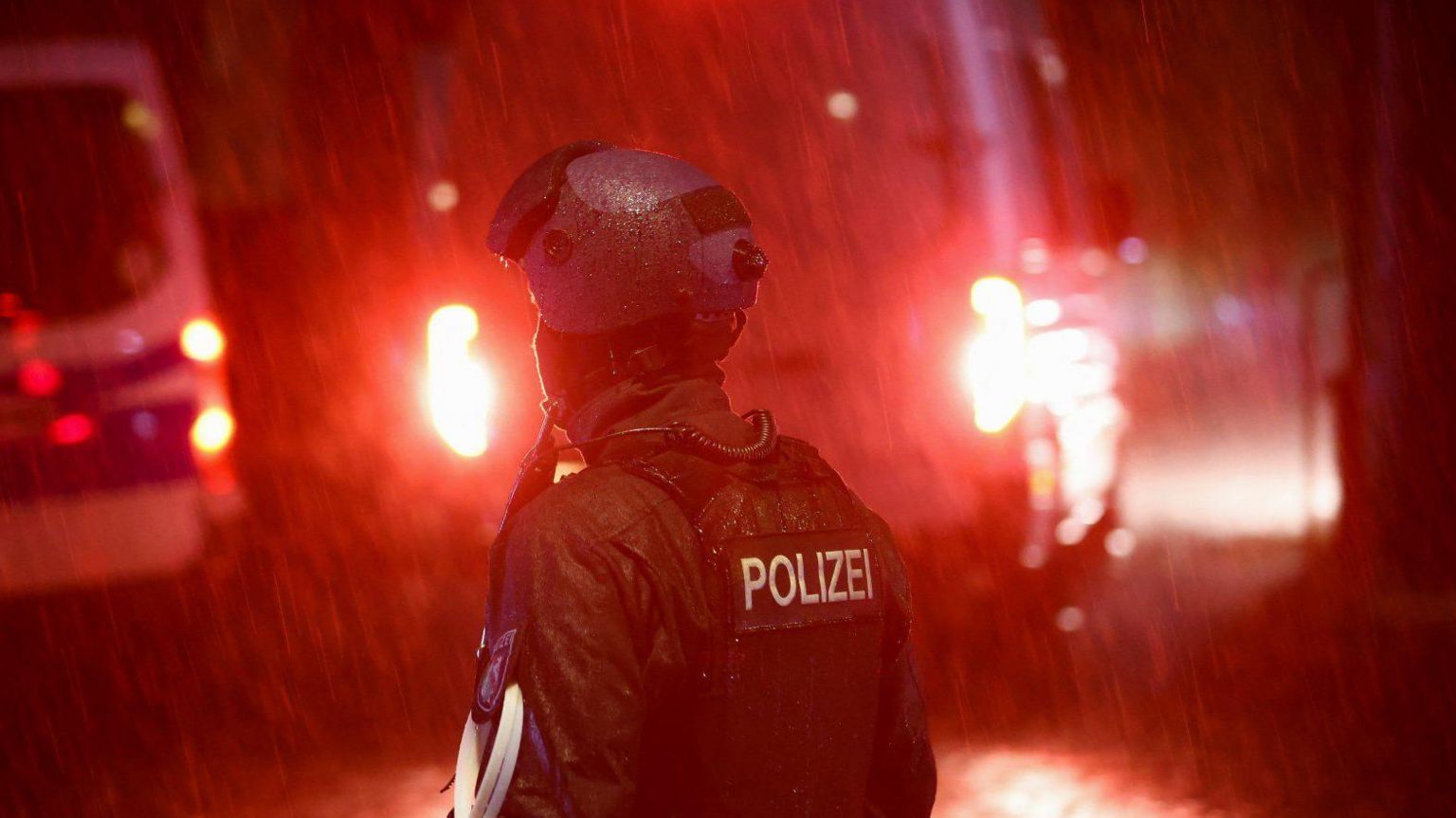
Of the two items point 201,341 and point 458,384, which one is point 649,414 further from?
point 201,341

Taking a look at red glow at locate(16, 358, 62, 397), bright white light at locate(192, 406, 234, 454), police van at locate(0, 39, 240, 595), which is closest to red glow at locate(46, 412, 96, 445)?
police van at locate(0, 39, 240, 595)

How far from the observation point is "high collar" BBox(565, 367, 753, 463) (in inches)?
90.1

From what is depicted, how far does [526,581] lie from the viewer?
79.7 inches

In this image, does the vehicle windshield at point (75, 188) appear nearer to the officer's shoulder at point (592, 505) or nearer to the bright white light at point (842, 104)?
the bright white light at point (842, 104)

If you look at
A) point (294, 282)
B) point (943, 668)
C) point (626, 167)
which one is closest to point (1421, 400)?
point (943, 668)

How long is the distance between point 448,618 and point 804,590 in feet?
20.9

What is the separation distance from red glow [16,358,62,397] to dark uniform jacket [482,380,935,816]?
17.5ft

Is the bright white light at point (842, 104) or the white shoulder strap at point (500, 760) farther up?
the bright white light at point (842, 104)

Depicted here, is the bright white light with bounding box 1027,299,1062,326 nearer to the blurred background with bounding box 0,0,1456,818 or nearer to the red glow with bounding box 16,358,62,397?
the blurred background with bounding box 0,0,1456,818

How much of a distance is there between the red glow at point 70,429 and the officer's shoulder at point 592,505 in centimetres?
549

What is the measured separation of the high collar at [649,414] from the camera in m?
2.29

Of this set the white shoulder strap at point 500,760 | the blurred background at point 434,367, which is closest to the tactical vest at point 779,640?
the white shoulder strap at point 500,760

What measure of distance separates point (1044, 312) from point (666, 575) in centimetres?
650

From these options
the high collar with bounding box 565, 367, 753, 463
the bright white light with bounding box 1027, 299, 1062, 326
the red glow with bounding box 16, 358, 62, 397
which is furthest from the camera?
the bright white light with bounding box 1027, 299, 1062, 326
